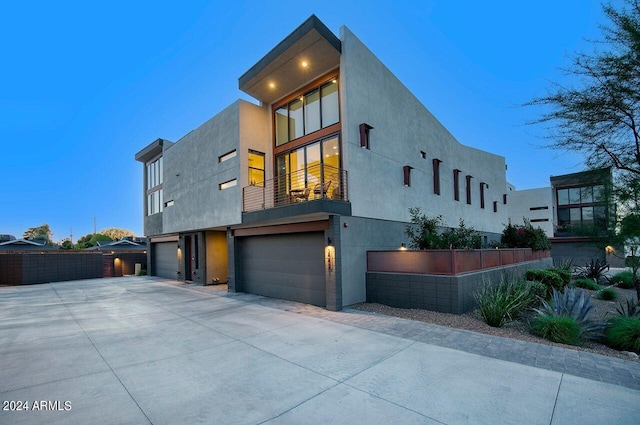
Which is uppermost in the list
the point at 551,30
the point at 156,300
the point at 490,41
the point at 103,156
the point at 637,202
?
the point at 490,41

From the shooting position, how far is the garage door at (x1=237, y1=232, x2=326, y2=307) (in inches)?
400

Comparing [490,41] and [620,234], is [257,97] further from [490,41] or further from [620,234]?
[490,41]

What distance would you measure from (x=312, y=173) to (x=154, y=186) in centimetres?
1554

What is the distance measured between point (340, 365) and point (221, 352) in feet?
7.57

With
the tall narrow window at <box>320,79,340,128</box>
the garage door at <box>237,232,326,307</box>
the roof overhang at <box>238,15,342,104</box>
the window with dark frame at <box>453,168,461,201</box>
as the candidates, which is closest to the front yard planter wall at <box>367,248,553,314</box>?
the garage door at <box>237,232,326,307</box>

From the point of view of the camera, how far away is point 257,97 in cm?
1295

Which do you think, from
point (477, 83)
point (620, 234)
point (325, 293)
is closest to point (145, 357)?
point (325, 293)

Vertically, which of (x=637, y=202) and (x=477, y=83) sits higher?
(x=477, y=83)

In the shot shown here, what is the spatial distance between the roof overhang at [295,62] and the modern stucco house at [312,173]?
0.13ft

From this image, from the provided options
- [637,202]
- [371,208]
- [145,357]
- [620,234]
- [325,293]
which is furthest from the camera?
[371,208]

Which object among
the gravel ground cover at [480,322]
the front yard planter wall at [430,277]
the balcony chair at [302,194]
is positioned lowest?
the gravel ground cover at [480,322]

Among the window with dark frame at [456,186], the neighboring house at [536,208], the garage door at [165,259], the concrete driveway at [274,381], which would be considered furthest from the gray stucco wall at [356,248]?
the neighboring house at [536,208]

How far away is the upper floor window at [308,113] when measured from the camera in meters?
10.7

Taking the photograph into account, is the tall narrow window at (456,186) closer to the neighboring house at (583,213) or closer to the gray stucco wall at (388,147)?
the gray stucco wall at (388,147)
